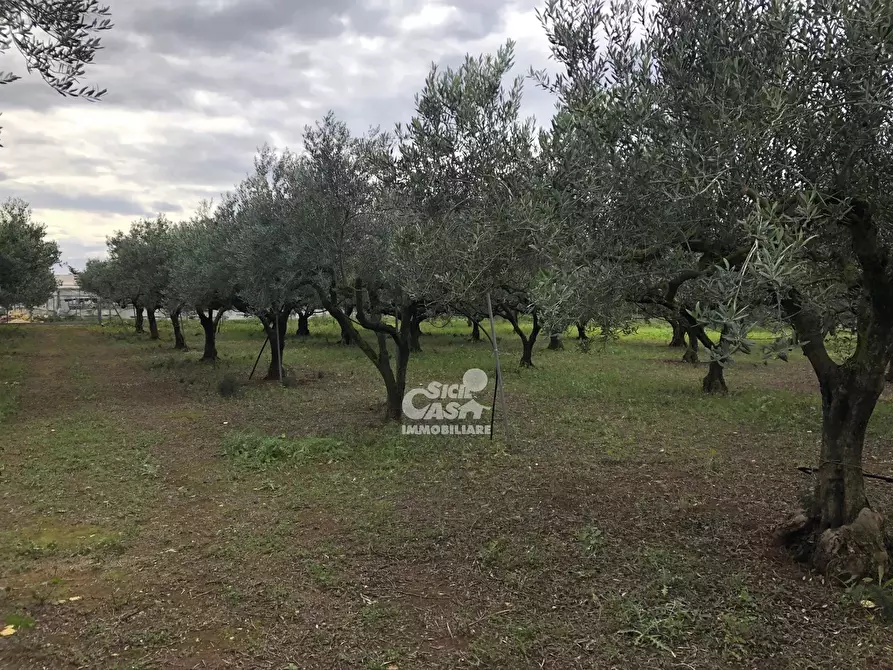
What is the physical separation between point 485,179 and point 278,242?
8571 millimetres

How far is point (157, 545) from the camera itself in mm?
5891

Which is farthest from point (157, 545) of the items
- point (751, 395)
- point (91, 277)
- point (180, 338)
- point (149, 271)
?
point (91, 277)

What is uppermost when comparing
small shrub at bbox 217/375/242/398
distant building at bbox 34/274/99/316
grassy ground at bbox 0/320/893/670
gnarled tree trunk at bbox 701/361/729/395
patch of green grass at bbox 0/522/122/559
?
distant building at bbox 34/274/99/316

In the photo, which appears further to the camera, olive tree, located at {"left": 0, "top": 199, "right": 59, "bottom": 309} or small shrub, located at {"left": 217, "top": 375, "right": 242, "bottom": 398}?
olive tree, located at {"left": 0, "top": 199, "right": 59, "bottom": 309}

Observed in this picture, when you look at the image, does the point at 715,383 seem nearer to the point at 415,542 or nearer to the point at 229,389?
the point at 415,542

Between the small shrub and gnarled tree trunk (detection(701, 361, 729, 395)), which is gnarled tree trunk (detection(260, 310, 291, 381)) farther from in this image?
gnarled tree trunk (detection(701, 361, 729, 395))

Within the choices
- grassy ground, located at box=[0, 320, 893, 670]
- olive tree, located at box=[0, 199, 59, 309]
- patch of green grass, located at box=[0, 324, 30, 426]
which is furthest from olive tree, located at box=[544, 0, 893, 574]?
olive tree, located at box=[0, 199, 59, 309]

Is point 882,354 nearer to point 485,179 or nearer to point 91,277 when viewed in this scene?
point 485,179

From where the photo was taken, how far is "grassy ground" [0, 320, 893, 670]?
13.1 feet

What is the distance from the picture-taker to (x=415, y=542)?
19.1ft

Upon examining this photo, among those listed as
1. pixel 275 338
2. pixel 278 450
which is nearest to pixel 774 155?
pixel 278 450

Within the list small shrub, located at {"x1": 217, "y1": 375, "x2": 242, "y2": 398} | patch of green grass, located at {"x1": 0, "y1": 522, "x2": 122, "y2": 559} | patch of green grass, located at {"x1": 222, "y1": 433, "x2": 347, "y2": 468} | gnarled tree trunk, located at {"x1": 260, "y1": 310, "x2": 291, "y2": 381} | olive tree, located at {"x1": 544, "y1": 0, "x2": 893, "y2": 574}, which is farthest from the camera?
gnarled tree trunk, located at {"x1": 260, "y1": 310, "x2": 291, "y2": 381}

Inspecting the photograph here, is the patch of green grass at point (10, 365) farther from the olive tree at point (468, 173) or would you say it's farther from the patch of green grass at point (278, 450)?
the olive tree at point (468, 173)

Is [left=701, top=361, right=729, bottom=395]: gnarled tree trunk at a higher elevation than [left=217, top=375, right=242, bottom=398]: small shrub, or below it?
higher
